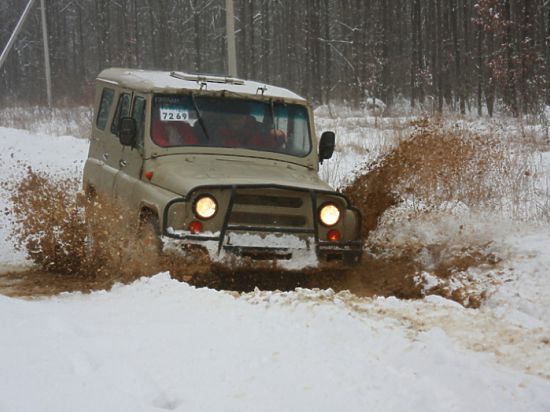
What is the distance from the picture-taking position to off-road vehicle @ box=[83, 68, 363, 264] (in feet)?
18.7

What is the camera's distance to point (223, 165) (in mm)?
6402

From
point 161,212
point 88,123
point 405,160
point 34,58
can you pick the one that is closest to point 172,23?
point 34,58

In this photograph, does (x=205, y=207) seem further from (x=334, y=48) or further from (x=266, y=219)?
(x=334, y=48)

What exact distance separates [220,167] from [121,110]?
169 centimetres

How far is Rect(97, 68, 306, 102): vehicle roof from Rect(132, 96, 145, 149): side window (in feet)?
0.40

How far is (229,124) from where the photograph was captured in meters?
6.82

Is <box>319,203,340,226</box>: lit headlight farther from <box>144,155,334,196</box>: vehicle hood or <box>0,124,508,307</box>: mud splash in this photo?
<box>0,124,508,307</box>: mud splash

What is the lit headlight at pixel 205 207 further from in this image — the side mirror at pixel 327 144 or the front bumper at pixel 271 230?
the side mirror at pixel 327 144

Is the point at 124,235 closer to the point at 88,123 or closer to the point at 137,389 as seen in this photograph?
the point at 137,389

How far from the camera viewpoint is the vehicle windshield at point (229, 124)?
21.9 ft

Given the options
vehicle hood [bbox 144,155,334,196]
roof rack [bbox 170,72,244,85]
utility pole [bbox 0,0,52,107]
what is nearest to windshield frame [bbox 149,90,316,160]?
vehicle hood [bbox 144,155,334,196]

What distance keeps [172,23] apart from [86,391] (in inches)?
2086

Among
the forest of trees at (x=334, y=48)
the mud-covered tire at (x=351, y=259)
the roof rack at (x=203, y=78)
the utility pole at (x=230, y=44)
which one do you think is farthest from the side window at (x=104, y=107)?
the forest of trees at (x=334, y=48)

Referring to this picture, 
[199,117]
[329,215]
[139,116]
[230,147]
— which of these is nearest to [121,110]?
[139,116]
